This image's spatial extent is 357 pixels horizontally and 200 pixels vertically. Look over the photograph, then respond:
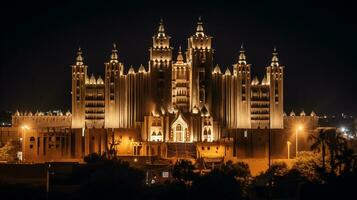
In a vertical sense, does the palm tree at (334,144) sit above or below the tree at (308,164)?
above

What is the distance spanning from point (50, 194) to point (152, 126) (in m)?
33.4

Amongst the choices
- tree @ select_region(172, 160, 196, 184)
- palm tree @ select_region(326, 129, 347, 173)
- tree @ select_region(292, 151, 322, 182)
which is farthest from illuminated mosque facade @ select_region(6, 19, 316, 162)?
palm tree @ select_region(326, 129, 347, 173)

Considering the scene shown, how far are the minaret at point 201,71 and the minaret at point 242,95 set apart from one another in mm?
3257

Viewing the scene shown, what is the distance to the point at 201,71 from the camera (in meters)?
91.8

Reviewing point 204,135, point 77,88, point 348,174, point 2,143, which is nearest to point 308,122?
point 204,135

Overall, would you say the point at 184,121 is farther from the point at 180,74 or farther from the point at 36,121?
the point at 36,121

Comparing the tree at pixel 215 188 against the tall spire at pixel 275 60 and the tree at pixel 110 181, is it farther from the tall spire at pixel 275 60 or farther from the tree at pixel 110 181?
the tall spire at pixel 275 60

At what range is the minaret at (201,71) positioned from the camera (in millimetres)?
91500

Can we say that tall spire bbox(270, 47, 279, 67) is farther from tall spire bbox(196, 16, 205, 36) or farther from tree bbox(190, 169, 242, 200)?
tree bbox(190, 169, 242, 200)

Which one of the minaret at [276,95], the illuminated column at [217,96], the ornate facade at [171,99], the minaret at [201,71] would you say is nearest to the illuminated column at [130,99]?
the ornate facade at [171,99]

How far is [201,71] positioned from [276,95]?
29.3 ft

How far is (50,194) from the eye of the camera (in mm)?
57469

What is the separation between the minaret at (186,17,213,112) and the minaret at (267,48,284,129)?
23.9 feet

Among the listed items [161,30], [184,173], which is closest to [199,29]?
[161,30]
